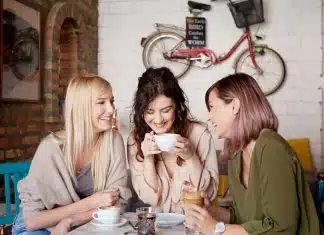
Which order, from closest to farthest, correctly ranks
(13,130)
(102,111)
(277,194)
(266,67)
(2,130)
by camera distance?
(277,194)
(102,111)
(2,130)
(13,130)
(266,67)

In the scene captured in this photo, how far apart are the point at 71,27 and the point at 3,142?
72.0 inches

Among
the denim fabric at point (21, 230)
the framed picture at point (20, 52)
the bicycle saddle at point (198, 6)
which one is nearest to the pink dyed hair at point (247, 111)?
the denim fabric at point (21, 230)

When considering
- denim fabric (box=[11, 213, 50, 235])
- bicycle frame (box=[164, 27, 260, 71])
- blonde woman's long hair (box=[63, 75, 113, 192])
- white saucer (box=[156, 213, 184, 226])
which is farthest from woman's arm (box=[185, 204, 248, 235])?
bicycle frame (box=[164, 27, 260, 71])

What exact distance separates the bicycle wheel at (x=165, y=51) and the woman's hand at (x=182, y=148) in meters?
2.92

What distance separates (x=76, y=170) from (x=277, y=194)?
98 centimetres

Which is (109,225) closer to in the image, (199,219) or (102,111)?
(199,219)

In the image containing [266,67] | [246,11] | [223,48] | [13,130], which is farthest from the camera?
[223,48]

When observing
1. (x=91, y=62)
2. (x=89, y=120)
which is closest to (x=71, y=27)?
(x=91, y=62)

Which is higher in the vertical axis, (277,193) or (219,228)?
(277,193)

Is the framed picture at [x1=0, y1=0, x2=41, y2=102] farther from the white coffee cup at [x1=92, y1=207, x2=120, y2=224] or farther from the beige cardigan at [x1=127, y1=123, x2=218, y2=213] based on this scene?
the white coffee cup at [x1=92, y1=207, x2=120, y2=224]

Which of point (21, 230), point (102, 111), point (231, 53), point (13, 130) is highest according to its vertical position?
point (231, 53)

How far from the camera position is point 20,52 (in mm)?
3090

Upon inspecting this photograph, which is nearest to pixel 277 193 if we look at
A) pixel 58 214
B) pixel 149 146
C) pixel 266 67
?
pixel 149 146

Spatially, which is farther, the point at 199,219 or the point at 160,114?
the point at 160,114
